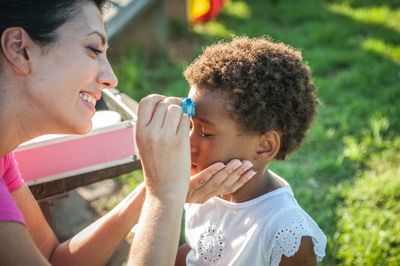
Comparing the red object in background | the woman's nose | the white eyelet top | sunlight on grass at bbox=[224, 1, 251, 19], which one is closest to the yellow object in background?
the red object in background

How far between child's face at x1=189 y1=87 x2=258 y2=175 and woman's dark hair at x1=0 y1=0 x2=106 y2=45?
2.08 ft

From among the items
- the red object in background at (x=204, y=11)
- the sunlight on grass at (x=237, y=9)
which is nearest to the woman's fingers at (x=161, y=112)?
the red object in background at (x=204, y=11)

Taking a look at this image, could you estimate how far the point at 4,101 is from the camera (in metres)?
1.77

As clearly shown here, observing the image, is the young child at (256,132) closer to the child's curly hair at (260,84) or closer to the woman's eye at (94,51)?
the child's curly hair at (260,84)

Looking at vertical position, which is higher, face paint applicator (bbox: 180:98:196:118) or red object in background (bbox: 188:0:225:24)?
face paint applicator (bbox: 180:98:196:118)

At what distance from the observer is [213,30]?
673cm

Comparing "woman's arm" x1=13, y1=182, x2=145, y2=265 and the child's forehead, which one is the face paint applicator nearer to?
the child's forehead

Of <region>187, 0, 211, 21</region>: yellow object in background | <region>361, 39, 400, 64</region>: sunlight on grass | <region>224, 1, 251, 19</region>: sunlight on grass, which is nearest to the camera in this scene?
<region>361, 39, 400, 64</region>: sunlight on grass

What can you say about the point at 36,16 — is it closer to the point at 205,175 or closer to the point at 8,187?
the point at 8,187

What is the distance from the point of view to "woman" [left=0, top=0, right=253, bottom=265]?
66.2 inches

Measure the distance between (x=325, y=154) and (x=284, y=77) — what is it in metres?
2.29

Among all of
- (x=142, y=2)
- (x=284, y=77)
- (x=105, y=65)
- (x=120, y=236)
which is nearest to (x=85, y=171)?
(x=120, y=236)

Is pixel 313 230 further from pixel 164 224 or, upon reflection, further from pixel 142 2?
pixel 142 2

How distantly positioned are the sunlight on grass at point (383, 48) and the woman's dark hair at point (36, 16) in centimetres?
453
